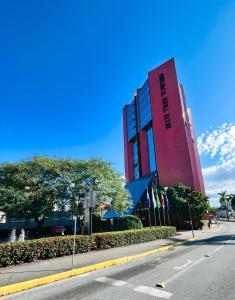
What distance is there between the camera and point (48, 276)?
7.36 m

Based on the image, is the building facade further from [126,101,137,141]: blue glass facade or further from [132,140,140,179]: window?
[126,101,137,141]: blue glass facade

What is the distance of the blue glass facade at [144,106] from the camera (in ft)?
207

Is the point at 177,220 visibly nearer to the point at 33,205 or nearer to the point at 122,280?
the point at 33,205

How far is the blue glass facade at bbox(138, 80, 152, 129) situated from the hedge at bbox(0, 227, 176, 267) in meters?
49.6

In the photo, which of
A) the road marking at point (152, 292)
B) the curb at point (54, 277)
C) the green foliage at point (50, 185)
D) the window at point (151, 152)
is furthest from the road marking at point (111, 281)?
the window at point (151, 152)

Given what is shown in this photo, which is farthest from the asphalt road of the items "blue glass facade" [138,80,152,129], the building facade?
"blue glass facade" [138,80,152,129]

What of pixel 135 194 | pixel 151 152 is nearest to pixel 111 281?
pixel 135 194

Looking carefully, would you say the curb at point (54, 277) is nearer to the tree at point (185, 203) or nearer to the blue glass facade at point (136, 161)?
the tree at point (185, 203)

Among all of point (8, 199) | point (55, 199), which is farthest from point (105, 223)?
point (8, 199)

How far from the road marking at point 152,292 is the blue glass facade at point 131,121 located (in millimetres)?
66346

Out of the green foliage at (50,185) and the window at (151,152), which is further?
the window at (151,152)

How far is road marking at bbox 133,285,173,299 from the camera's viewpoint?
17.9 ft

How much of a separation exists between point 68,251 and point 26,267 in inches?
119

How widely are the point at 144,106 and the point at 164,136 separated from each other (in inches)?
683
